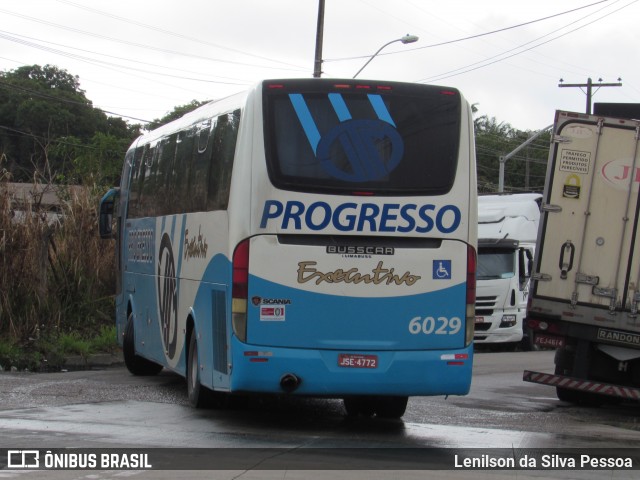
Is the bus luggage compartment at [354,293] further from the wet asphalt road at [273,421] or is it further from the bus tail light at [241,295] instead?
the wet asphalt road at [273,421]

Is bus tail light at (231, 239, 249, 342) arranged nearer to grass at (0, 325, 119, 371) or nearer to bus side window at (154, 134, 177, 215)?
bus side window at (154, 134, 177, 215)

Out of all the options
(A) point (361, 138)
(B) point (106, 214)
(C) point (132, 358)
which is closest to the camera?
(A) point (361, 138)

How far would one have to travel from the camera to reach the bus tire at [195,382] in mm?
12195

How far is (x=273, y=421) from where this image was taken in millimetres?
11852

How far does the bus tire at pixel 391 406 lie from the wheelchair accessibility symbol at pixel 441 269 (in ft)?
7.01

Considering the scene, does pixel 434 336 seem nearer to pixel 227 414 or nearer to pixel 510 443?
pixel 510 443

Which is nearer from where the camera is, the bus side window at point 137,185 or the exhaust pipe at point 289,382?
the exhaust pipe at point 289,382

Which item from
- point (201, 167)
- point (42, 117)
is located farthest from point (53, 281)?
point (42, 117)

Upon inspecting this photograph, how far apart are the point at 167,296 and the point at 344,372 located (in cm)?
422

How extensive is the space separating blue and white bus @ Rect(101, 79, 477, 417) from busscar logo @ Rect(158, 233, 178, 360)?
254 centimetres

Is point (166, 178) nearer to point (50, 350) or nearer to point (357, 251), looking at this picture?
point (357, 251)

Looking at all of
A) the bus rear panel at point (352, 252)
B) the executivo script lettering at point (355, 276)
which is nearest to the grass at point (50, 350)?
the bus rear panel at point (352, 252)

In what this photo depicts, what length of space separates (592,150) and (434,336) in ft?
15.5

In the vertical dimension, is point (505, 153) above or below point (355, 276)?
above
